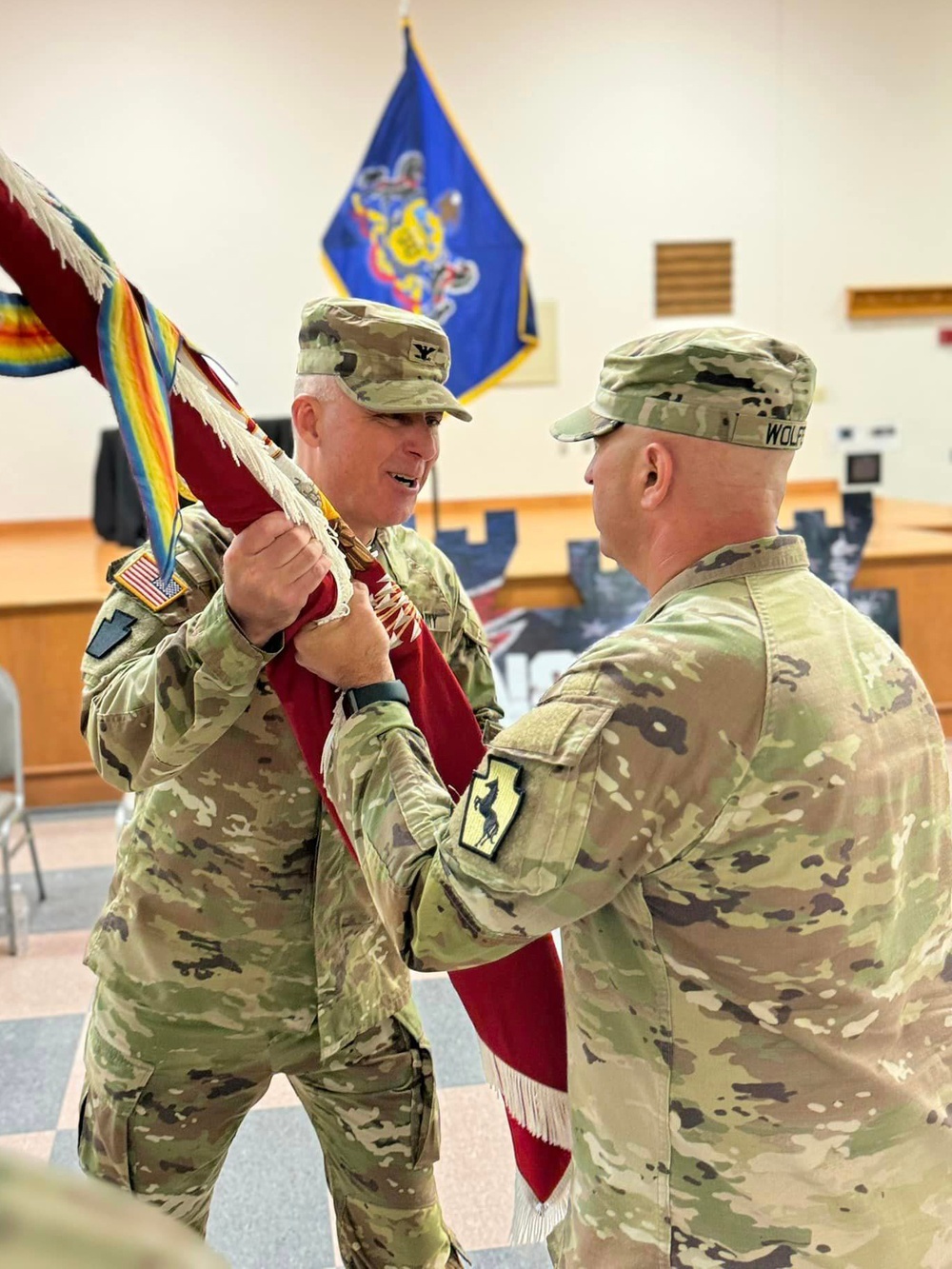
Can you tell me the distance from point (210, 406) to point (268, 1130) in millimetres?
2066

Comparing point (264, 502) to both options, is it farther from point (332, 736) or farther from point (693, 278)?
point (693, 278)

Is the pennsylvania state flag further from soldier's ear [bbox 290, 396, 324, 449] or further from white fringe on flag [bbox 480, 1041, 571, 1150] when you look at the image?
white fringe on flag [bbox 480, 1041, 571, 1150]

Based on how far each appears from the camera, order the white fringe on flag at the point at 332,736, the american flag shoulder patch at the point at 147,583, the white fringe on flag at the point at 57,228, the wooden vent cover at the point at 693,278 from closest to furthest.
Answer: the white fringe on flag at the point at 57,228 → the white fringe on flag at the point at 332,736 → the american flag shoulder patch at the point at 147,583 → the wooden vent cover at the point at 693,278

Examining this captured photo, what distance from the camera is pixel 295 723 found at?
A: 132cm

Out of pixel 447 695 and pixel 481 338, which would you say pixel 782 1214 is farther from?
pixel 481 338

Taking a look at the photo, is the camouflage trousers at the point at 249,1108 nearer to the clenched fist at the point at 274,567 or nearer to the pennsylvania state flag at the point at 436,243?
the clenched fist at the point at 274,567

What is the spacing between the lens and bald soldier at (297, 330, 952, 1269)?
3.41 feet

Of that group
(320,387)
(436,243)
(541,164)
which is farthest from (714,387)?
(541,164)

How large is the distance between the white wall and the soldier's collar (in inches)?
263

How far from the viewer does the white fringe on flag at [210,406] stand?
853mm

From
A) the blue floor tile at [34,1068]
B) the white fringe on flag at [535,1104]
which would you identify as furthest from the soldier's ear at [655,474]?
the blue floor tile at [34,1068]

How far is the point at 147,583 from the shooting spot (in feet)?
4.86

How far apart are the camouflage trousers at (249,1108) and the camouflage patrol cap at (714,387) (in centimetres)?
92

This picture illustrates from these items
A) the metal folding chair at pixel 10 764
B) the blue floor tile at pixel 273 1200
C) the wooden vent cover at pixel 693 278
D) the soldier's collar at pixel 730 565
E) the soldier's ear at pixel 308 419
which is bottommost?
the blue floor tile at pixel 273 1200
